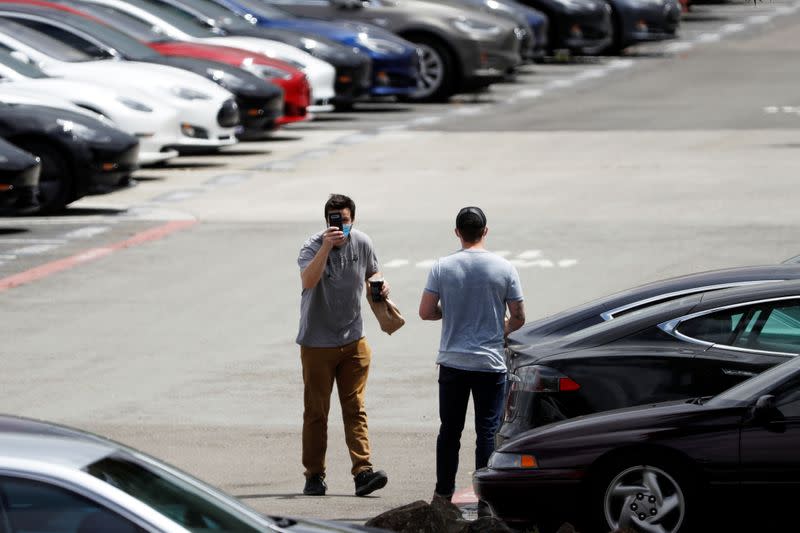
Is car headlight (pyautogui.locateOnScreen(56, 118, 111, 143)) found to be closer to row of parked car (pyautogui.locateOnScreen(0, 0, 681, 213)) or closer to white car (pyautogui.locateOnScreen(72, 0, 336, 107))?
row of parked car (pyautogui.locateOnScreen(0, 0, 681, 213))

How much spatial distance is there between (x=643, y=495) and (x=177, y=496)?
3.20m

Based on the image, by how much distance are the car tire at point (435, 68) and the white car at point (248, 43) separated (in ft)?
10.9

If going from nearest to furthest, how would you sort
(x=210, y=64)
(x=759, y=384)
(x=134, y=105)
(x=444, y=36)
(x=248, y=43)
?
(x=759, y=384)
(x=134, y=105)
(x=210, y=64)
(x=248, y=43)
(x=444, y=36)

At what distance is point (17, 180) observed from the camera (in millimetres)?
17422

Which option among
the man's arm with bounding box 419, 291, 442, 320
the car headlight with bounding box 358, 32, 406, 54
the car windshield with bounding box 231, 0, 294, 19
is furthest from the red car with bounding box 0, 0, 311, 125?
the man's arm with bounding box 419, 291, 442, 320

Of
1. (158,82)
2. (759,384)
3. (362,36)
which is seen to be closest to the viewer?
(759,384)

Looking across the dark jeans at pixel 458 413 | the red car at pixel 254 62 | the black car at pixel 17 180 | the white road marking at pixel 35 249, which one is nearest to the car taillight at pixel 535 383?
the dark jeans at pixel 458 413

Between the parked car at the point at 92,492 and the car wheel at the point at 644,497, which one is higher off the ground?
the parked car at the point at 92,492

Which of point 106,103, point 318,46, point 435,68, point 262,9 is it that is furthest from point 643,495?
point 435,68

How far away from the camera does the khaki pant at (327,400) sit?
9.67m

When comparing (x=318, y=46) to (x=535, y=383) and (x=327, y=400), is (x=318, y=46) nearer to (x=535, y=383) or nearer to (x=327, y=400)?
(x=327, y=400)

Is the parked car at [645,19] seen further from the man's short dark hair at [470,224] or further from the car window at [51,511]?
the car window at [51,511]

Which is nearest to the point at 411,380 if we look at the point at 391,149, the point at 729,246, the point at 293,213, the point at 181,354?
the point at 181,354

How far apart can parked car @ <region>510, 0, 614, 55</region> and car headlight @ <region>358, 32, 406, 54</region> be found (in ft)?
23.2
